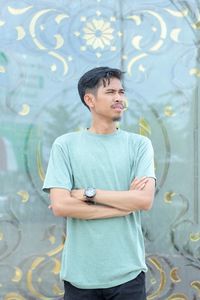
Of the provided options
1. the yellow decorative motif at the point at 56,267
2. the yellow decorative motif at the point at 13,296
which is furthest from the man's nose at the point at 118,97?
→ the yellow decorative motif at the point at 13,296

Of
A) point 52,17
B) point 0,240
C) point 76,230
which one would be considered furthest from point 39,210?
point 52,17

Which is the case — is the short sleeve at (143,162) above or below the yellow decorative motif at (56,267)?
above

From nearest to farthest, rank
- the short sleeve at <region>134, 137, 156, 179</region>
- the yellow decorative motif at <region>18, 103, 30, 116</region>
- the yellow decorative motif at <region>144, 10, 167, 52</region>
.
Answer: the short sleeve at <region>134, 137, 156, 179</region>
the yellow decorative motif at <region>18, 103, 30, 116</region>
the yellow decorative motif at <region>144, 10, 167, 52</region>

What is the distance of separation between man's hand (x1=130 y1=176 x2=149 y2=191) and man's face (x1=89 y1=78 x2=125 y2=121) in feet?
1.03

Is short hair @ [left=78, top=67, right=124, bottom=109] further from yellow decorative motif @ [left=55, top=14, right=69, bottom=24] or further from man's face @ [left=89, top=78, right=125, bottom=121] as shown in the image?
yellow decorative motif @ [left=55, top=14, right=69, bottom=24]

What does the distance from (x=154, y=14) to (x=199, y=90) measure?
58 centimetres

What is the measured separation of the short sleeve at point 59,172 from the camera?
2.24 m

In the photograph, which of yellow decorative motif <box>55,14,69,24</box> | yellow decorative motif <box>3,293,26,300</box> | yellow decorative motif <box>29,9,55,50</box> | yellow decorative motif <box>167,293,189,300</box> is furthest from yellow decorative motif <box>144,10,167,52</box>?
yellow decorative motif <box>3,293,26,300</box>

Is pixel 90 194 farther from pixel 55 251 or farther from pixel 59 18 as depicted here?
pixel 59 18

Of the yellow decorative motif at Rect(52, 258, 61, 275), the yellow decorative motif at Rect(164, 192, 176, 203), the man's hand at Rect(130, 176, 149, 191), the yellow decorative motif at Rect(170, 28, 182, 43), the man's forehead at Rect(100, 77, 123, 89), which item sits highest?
the yellow decorative motif at Rect(170, 28, 182, 43)

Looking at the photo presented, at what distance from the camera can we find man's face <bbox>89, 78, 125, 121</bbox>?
2.31 metres

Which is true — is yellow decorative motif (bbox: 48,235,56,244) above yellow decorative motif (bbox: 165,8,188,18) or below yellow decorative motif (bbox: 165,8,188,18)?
below

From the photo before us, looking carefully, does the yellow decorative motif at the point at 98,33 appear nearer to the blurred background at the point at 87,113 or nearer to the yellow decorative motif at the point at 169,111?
the blurred background at the point at 87,113

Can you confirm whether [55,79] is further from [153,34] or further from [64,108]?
[153,34]
